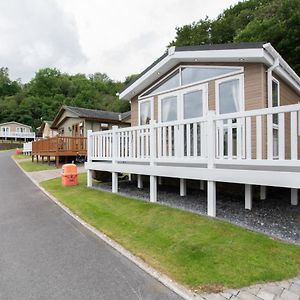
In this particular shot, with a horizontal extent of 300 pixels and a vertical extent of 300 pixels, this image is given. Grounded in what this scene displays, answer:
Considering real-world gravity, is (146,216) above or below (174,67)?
below

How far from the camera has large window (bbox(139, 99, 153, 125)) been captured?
33.1 ft

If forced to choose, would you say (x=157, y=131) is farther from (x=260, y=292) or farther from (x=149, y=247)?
(x=260, y=292)

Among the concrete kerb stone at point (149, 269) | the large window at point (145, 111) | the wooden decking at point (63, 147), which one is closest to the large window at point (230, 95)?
the large window at point (145, 111)

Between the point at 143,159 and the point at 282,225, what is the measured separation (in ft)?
11.8

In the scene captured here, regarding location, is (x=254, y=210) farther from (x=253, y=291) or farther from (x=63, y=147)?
(x=63, y=147)

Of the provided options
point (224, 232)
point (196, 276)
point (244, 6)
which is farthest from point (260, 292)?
point (244, 6)

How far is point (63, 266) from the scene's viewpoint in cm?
372

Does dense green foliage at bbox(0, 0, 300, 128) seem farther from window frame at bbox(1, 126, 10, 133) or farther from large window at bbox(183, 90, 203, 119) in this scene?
large window at bbox(183, 90, 203, 119)

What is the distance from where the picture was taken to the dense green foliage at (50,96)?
63809 millimetres

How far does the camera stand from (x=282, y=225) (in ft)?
15.4

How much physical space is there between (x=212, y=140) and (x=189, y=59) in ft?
13.8

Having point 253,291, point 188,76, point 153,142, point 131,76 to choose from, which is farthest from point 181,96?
point 131,76

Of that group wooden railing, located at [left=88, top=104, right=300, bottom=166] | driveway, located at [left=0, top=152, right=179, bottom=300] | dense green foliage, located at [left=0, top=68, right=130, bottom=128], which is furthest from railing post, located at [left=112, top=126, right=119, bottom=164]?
dense green foliage, located at [left=0, top=68, right=130, bottom=128]

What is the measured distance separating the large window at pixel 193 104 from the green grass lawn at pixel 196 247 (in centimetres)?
346
